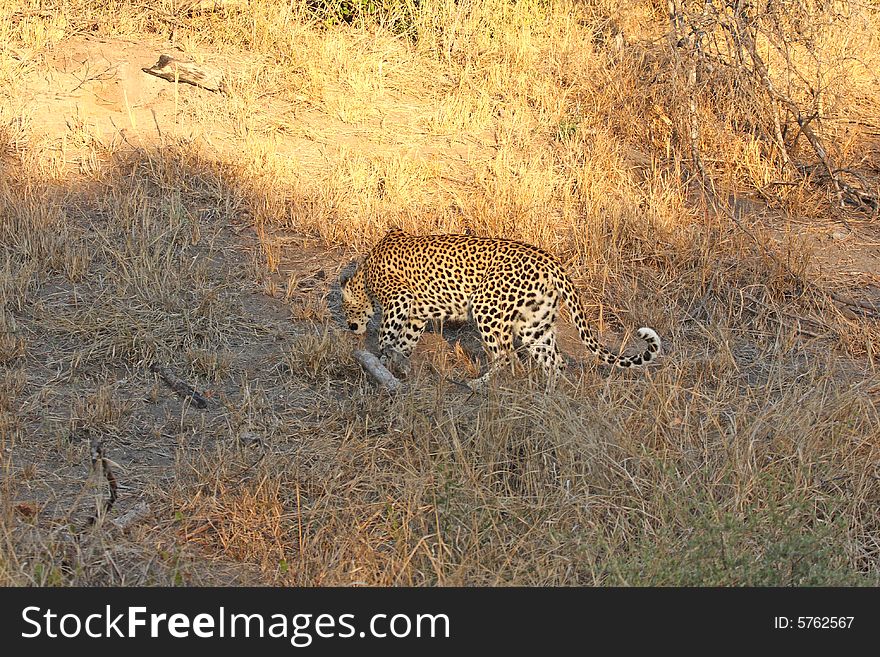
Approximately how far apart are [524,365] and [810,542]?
2495 millimetres

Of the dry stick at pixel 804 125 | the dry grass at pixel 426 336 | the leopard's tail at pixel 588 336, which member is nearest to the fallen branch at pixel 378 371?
the dry grass at pixel 426 336

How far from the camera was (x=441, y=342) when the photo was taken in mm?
7133

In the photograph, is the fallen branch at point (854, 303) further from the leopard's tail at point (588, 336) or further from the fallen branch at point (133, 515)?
the fallen branch at point (133, 515)

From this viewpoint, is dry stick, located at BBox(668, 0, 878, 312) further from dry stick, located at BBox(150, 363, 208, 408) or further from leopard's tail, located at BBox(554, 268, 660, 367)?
dry stick, located at BBox(150, 363, 208, 408)

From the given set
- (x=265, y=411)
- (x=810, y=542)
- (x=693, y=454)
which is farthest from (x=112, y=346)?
(x=810, y=542)

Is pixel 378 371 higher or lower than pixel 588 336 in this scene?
lower

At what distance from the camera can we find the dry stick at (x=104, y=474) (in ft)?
16.4

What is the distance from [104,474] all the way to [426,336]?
267 centimetres

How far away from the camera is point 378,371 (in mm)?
6453

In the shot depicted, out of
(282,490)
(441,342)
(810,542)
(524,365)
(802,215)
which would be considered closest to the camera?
(810,542)

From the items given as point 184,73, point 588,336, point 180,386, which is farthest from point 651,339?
point 184,73

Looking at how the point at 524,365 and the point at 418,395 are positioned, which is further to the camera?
the point at 524,365

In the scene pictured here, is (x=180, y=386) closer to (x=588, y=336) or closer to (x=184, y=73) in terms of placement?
(x=588, y=336)

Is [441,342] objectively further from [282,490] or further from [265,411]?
[282,490]
